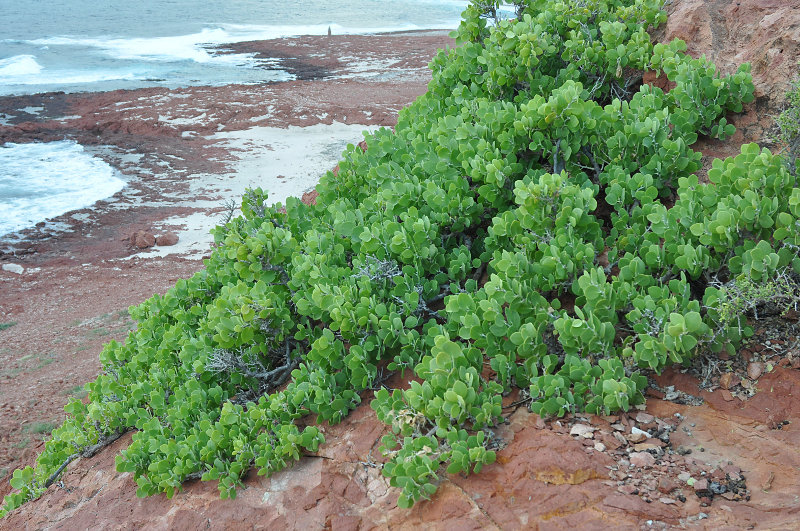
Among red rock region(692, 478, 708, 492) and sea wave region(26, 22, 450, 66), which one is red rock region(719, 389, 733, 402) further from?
sea wave region(26, 22, 450, 66)

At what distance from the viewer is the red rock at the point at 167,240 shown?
41.7 ft

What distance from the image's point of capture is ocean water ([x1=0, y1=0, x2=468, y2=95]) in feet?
96.6

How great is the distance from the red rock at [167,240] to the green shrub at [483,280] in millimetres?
8857

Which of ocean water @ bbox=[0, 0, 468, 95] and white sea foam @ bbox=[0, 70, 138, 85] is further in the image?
ocean water @ bbox=[0, 0, 468, 95]

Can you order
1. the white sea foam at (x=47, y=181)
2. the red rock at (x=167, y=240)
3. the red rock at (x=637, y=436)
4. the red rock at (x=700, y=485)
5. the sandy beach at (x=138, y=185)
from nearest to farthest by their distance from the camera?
the red rock at (x=700, y=485), the red rock at (x=637, y=436), the sandy beach at (x=138, y=185), the red rock at (x=167, y=240), the white sea foam at (x=47, y=181)

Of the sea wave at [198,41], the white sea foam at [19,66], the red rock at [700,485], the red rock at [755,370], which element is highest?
the sea wave at [198,41]

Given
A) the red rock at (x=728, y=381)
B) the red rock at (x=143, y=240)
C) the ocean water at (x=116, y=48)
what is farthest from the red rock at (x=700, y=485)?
the ocean water at (x=116, y=48)

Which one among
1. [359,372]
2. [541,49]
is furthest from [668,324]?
[541,49]

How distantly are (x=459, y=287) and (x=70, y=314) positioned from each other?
340 inches

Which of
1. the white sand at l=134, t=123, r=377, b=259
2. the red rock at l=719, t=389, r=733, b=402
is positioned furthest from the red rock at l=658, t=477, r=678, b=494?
the white sand at l=134, t=123, r=377, b=259

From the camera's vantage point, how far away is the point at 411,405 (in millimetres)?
2459

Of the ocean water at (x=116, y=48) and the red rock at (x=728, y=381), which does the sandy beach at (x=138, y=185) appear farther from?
the red rock at (x=728, y=381)

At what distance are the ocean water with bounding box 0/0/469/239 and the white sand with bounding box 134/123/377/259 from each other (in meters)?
2.88

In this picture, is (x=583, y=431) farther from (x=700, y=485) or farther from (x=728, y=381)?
(x=728, y=381)
